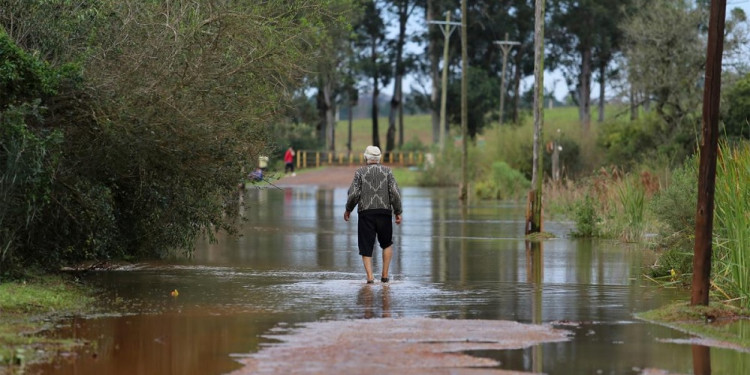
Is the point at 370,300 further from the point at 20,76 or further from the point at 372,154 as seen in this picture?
the point at 20,76

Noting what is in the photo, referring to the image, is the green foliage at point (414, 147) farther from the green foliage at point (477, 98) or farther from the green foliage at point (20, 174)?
the green foliage at point (20, 174)

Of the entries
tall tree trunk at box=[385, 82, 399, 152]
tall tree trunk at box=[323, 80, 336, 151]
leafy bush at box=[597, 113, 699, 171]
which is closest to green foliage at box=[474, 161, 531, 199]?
leafy bush at box=[597, 113, 699, 171]

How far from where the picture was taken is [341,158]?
92.4 metres

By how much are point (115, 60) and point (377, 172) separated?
3.67 meters

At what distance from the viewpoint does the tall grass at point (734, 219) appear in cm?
1386

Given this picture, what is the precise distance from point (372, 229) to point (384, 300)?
83.9 inches

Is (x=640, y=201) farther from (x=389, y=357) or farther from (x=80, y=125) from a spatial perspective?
(x=389, y=357)

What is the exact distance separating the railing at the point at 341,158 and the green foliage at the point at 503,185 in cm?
3691

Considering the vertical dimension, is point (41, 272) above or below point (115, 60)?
below

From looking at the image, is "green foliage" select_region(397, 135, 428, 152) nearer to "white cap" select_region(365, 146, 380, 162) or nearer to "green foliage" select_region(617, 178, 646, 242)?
"green foliage" select_region(617, 178, 646, 242)

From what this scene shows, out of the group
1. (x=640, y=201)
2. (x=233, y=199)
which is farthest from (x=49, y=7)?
(x=640, y=201)

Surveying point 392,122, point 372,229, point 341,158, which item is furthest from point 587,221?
point 392,122

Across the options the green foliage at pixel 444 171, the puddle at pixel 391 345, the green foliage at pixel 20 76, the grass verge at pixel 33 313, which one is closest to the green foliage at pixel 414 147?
the green foliage at pixel 444 171

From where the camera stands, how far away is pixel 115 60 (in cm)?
1597
